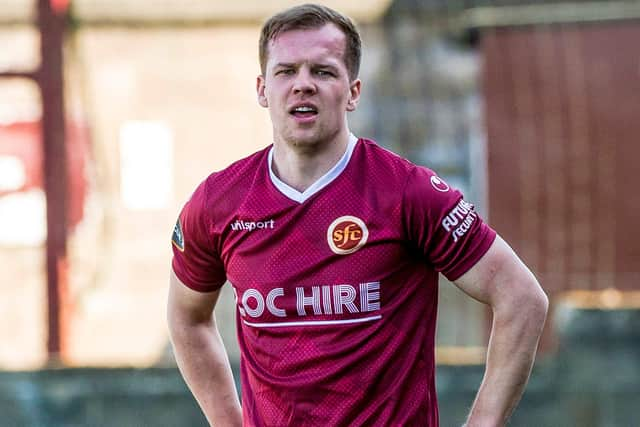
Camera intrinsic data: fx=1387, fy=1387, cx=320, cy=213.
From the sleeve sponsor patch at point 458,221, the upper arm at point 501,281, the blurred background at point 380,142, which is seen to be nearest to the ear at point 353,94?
the sleeve sponsor patch at point 458,221

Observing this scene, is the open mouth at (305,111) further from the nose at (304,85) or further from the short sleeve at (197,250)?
the short sleeve at (197,250)

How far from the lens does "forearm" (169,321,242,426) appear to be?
4.28 metres

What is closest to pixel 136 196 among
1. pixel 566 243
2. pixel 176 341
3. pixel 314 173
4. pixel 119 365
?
pixel 119 365

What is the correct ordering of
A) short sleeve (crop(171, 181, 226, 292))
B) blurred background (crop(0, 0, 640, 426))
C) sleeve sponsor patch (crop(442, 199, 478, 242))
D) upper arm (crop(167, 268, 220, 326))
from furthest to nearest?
blurred background (crop(0, 0, 640, 426)) → upper arm (crop(167, 268, 220, 326)) → short sleeve (crop(171, 181, 226, 292)) → sleeve sponsor patch (crop(442, 199, 478, 242))

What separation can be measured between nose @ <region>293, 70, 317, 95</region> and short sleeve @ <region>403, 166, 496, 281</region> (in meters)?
0.36

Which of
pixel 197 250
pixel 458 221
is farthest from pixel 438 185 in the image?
pixel 197 250

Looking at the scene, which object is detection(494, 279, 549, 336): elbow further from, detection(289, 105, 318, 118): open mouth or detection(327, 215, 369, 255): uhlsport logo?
detection(289, 105, 318, 118): open mouth

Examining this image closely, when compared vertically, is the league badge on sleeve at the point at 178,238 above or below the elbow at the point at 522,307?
above

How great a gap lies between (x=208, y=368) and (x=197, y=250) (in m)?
0.46

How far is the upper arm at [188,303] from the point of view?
4191 millimetres

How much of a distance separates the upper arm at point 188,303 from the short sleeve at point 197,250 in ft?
0.09

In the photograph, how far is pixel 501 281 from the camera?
3738 mm

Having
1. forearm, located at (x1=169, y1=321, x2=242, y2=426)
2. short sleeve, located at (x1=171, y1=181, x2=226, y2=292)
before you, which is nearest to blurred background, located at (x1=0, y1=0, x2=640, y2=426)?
forearm, located at (x1=169, y1=321, x2=242, y2=426)

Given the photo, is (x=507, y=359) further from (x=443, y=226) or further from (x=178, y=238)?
(x=178, y=238)
